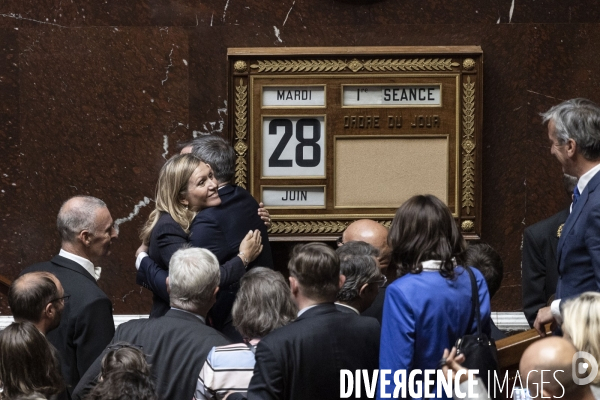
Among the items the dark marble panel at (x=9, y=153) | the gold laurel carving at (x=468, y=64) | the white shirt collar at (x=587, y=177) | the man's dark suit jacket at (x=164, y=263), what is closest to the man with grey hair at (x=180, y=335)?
the man's dark suit jacket at (x=164, y=263)

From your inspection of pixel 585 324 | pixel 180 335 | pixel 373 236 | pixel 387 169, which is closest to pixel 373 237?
pixel 373 236

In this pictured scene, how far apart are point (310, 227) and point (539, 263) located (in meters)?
1.48

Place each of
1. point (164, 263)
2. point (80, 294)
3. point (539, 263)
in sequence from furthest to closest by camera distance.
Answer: point (539, 263) → point (164, 263) → point (80, 294)

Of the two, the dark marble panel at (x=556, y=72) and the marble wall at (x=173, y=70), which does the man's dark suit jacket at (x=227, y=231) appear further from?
the dark marble panel at (x=556, y=72)

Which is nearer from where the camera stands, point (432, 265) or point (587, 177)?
point (432, 265)

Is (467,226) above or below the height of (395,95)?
below

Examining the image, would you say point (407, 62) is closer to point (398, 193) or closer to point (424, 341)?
point (398, 193)

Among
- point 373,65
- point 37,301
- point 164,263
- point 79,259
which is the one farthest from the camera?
point 373,65

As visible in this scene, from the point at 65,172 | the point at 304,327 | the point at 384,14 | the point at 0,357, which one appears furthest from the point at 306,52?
the point at 0,357

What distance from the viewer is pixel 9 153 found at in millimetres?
6645

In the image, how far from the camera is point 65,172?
262 inches

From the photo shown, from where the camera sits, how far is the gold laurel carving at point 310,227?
6.55 meters

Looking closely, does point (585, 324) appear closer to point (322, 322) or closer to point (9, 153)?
point (322, 322)

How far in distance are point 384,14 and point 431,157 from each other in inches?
37.7
